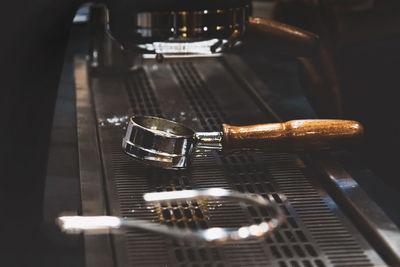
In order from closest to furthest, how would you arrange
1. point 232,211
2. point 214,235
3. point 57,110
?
point 214,235, point 232,211, point 57,110

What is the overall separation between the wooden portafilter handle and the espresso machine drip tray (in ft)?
0.10

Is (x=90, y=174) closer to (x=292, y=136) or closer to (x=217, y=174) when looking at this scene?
(x=217, y=174)

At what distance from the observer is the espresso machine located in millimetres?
575

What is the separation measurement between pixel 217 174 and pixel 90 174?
0.51 feet

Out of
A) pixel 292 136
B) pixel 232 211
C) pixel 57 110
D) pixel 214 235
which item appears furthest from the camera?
pixel 57 110

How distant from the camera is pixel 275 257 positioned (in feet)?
1.86

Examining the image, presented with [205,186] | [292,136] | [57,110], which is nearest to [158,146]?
[205,186]

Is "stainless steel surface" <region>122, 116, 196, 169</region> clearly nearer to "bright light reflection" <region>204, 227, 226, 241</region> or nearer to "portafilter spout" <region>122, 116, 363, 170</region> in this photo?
"portafilter spout" <region>122, 116, 363, 170</region>

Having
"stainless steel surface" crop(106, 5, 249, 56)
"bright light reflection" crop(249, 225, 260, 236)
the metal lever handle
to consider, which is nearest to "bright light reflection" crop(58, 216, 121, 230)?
the metal lever handle

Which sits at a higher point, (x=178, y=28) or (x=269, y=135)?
(x=178, y=28)

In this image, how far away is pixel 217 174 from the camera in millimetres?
736

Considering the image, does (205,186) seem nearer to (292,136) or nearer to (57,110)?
(292,136)

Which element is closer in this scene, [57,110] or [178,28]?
[178,28]

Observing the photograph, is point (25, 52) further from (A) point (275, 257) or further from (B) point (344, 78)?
(B) point (344, 78)
